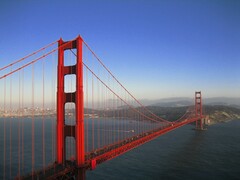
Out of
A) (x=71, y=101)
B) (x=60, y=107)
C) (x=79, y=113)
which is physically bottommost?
(x=79, y=113)

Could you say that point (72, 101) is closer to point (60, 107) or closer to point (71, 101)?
point (71, 101)

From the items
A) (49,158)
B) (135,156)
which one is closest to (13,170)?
(49,158)

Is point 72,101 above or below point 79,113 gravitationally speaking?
above

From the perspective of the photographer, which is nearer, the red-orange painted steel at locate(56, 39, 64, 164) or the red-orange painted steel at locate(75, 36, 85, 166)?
the red-orange painted steel at locate(75, 36, 85, 166)

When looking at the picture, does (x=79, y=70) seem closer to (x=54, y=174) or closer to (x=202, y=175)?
(x=54, y=174)

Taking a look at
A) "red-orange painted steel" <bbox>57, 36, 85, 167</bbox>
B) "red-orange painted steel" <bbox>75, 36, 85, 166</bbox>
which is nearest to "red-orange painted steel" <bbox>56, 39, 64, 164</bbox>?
"red-orange painted steel" <bbox>57, 36, 85, 167</bbox>

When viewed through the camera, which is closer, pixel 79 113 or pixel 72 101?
pixel 79 113

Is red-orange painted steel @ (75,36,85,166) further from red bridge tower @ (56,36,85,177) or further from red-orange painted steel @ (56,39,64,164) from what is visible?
red-orange painted steel @ (56,39,64,164)

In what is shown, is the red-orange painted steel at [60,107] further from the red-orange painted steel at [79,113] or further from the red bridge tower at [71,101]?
the red-orange painted steel at [79,113]

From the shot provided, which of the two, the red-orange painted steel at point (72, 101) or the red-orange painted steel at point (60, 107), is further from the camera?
the red-orange painted steel at point (60, 107)

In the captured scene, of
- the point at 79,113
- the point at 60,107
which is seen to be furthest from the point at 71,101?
the point at 79,113

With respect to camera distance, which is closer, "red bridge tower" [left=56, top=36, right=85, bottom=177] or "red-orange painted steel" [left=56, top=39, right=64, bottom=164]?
"red bridge tower" [left=56, top=36, right=85, bottom=177]

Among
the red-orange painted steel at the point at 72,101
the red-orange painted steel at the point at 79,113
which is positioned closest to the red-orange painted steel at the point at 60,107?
the red-orange painted steel at the point at 72,101
